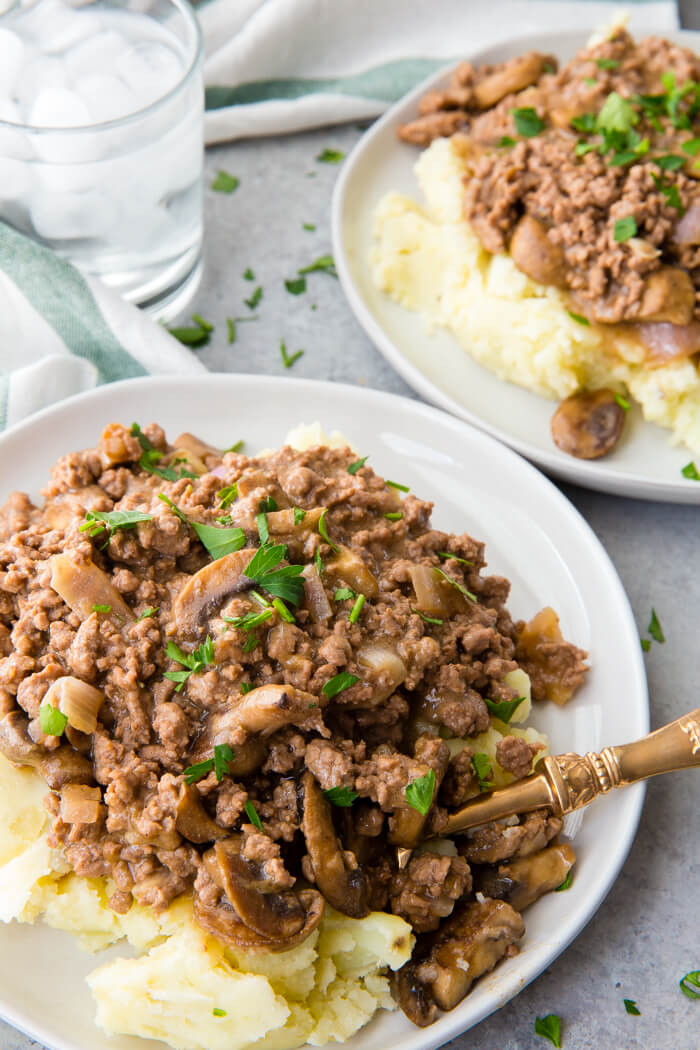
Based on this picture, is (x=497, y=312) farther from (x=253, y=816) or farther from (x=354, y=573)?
(x=253, y=816)

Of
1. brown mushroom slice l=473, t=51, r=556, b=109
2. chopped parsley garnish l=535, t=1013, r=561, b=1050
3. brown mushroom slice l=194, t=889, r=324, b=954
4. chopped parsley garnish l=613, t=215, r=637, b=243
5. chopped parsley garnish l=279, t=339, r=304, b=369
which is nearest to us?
brown mushroom slice l=194, t=889, r=324, b=954

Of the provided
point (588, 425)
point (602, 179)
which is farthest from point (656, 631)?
point (602, 179)

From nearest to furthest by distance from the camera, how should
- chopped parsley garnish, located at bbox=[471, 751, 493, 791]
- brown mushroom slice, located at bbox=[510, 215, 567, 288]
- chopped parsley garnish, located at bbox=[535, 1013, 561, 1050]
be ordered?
1. chopped parsley garnish, located at bbox=[471, 751, 493, 791]
2. chopped parsley garnish, located at bbox=[535, 1013, 561, 1050]
3. brown mushroom slice, located at bbox=[510, 215, 567, 288]

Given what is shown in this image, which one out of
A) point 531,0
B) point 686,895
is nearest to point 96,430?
point 686,895

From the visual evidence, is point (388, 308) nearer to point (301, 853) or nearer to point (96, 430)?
point (96, 430)

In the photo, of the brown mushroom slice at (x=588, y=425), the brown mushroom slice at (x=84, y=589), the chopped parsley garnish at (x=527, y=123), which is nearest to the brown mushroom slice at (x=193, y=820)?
the brown mushroom slice at (x=84, y=589)

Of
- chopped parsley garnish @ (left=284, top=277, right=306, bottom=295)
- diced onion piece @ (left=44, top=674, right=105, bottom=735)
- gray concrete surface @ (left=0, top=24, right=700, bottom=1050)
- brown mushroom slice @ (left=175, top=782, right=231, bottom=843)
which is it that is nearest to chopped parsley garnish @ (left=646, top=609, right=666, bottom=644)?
gray concrete surface @ (left=0, top=24, right=700, bottom=1050)

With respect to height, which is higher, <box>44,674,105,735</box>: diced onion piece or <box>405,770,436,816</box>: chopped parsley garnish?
<box>44,674,105,735</box>: diced onion piece

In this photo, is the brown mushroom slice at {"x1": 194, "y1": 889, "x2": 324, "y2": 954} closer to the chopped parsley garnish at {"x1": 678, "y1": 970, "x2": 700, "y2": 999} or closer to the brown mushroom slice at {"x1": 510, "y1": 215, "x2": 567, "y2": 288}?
the chopped parsley garnish at {"x1": 678, "y1": 970, "x2": 700, "y2": 999}

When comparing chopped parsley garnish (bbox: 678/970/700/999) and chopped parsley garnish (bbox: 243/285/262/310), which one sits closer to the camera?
chopped parsley garnish (bbox: 678/970/700/999)

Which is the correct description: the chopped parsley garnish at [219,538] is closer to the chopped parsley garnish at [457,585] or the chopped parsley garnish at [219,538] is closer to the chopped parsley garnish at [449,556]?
the chopped parsley garnish at [457,585]
